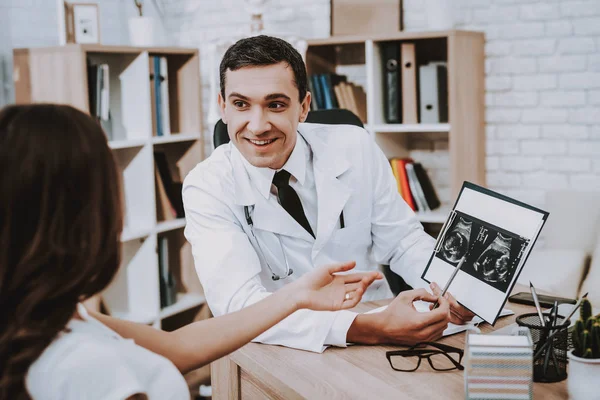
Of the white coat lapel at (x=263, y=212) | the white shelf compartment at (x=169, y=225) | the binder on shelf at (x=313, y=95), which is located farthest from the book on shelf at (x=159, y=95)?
the white coat lapel at (x=263, y=212)

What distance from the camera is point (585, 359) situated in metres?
1.06

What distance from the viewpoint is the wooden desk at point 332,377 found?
118cm

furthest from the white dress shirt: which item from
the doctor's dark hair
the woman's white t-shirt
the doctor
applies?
the woman's white t-shirt

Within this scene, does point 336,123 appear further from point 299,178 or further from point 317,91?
point 317,91

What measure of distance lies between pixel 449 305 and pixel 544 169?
2011 millimetres

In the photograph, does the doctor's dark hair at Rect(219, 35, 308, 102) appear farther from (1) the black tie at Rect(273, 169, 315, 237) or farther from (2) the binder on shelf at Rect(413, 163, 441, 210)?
(2) the binder on shelf at Rect(413, 163, 441, 210)

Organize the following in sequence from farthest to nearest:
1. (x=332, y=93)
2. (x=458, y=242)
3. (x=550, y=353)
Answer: (x=332, y=93) → (x=458, y=242) → (x=550, y=353)

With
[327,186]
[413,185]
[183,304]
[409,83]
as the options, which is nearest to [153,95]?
[183,304]

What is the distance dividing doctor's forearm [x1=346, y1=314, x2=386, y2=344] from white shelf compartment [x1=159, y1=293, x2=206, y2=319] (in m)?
1.99

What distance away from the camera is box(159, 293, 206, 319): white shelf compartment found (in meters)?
3.27

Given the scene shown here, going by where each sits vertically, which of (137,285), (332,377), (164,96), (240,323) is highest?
(164,96)

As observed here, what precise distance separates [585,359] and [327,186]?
1.00 meters

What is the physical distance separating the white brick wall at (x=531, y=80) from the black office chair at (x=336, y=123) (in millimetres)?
1326

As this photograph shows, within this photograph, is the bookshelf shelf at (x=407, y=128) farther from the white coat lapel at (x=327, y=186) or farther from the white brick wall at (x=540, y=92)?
the white coat lapel at (x=327, y=186)
